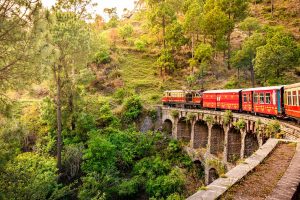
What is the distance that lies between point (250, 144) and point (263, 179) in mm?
11360

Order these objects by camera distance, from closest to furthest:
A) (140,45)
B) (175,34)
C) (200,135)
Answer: (200,135)
(175,34)
(140,45)

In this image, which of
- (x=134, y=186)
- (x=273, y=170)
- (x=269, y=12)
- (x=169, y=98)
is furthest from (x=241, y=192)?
(x=269, y=12)

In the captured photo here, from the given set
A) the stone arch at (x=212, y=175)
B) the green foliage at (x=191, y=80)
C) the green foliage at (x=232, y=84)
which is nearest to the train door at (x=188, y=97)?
the green foliage at (x=191, y=80)

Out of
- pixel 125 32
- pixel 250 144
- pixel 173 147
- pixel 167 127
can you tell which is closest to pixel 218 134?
pixel 250 144

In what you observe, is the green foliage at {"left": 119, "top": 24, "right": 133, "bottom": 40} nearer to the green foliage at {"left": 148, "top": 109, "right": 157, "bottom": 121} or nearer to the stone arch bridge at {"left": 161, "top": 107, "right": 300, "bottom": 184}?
the green foliage at {"left": 148, "top": 109, "right": 157, "bottom": 121}

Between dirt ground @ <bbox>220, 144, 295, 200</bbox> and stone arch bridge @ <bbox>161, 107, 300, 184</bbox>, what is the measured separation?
12.5ft

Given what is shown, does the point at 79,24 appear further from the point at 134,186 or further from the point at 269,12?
the point at 269,12

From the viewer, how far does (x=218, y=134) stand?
2169cm

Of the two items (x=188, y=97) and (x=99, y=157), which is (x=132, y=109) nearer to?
(x=188, y=97)

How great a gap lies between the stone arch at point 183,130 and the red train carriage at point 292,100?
12.8m

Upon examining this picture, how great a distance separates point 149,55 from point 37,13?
4056 centimetres

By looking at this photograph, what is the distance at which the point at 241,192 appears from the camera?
484 centimetres

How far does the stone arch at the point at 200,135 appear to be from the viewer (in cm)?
2475

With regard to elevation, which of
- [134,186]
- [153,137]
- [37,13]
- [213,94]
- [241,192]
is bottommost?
[134,186]
